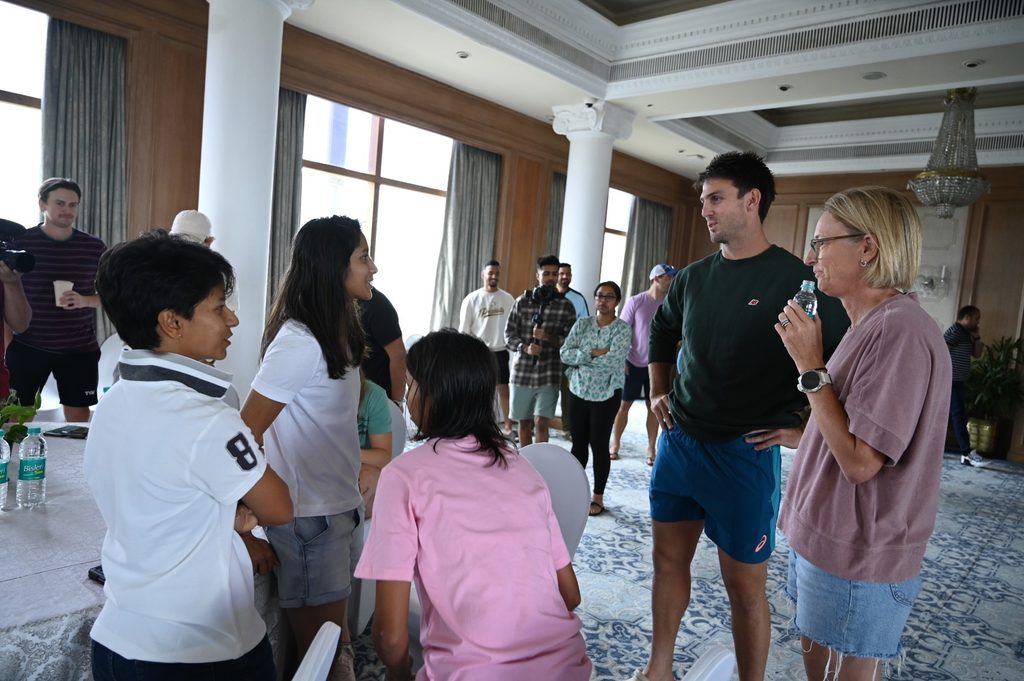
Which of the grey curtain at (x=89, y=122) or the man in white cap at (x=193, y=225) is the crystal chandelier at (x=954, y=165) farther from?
the grey curtain at (x=89, y=122)

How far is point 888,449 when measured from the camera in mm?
1306

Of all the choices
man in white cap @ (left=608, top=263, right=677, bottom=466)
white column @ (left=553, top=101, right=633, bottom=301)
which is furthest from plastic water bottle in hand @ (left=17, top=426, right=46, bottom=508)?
white column @ (left=553, top=101, right=633, bottom=301)

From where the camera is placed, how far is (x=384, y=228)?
6777 mm

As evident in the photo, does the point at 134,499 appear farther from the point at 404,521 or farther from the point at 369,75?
the point at 369,75

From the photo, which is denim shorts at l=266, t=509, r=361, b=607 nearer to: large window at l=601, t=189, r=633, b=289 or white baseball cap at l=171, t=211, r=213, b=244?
white baseball cap at l=171, t=211, r=213, b=244

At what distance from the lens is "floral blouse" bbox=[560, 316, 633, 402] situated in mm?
4148

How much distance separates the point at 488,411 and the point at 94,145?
15.0ft

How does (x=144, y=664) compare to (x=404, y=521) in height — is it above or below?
below

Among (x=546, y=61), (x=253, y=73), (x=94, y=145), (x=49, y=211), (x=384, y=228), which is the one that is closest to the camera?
(x=49, y=211)

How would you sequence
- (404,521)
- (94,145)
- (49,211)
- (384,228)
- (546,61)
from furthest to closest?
(384,228) → (546,61) → (94,145) → (49,211) → (404,521)

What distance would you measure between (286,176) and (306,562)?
472cm

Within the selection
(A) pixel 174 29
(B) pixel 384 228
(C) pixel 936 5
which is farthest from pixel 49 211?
(C) pixel 936 5

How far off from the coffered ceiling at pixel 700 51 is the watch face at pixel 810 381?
4292 mm

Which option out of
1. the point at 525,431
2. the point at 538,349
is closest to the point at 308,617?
the point at 538,349
